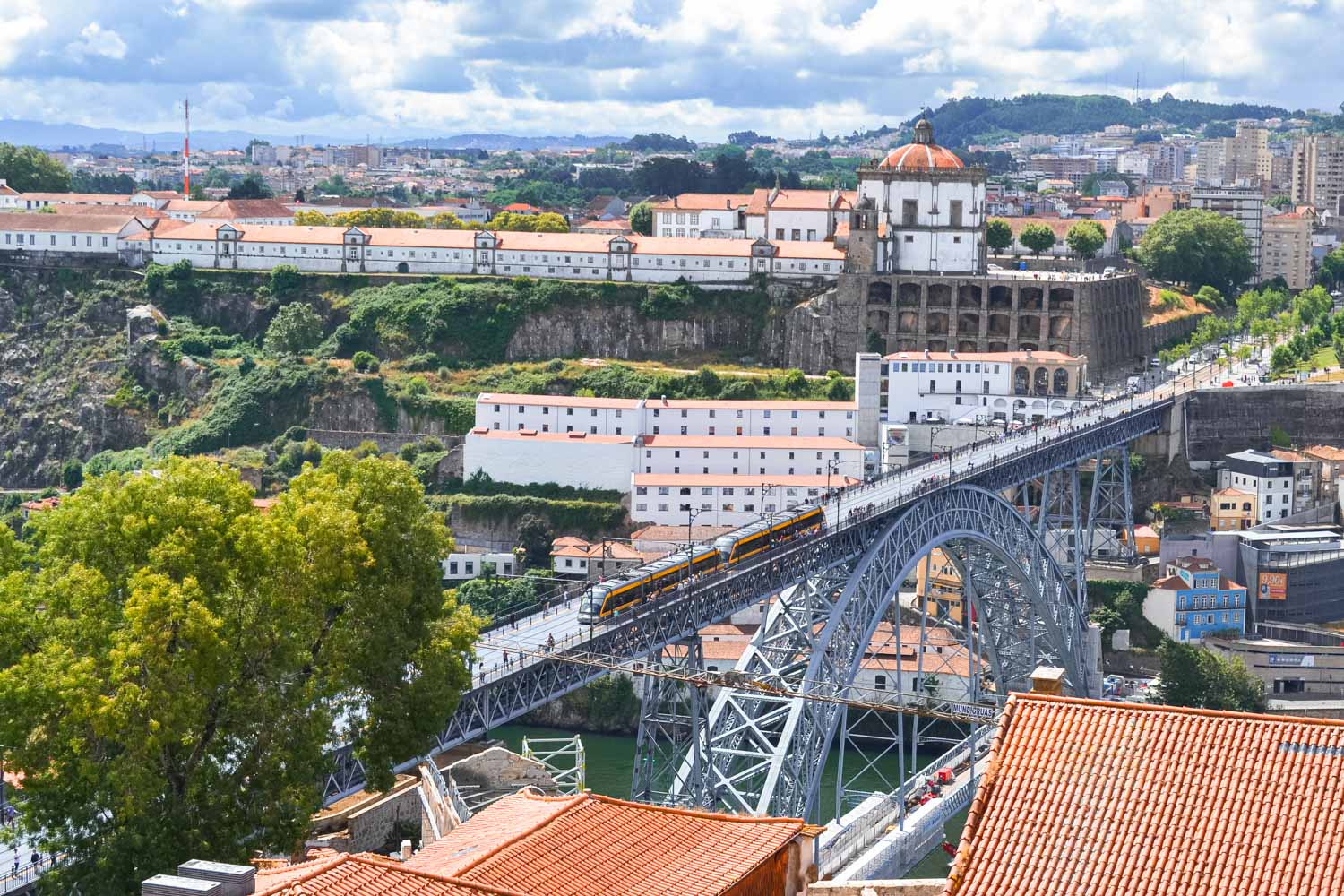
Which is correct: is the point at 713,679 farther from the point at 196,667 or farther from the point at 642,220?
the point at 642,220

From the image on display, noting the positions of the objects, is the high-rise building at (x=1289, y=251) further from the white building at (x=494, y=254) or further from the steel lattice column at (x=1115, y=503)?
the steel lattice column at (x=1115, y=503)

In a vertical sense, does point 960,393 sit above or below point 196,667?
Result: below

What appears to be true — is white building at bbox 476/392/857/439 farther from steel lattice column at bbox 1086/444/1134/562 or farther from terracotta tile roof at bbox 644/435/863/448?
steel lattice column at bbox 1086/444/1134/562

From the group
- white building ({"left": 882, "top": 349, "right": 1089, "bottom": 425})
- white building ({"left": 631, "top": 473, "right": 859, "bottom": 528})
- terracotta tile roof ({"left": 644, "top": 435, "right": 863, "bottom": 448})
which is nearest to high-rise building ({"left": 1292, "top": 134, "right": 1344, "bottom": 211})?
white building ({"left": 882, "top": 349, "right": 1089, "bottom": 425})

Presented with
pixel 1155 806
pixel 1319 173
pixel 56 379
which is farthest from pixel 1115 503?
pixel 1319 173

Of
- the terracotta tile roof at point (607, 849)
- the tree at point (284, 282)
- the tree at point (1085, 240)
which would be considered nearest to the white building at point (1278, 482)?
the tree at point (1085, 240)

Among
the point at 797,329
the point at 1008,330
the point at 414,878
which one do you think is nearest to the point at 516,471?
the point at 797,329
